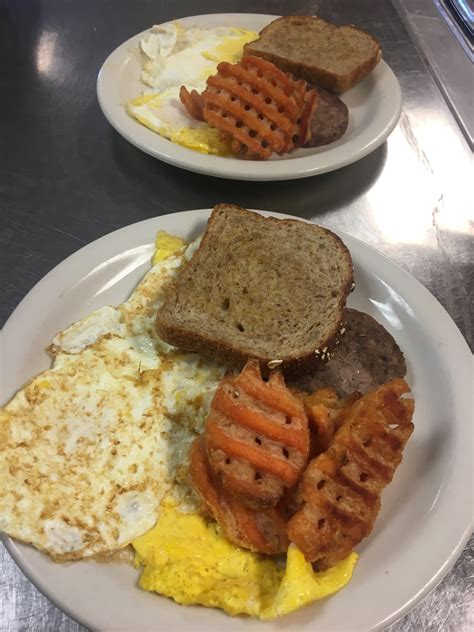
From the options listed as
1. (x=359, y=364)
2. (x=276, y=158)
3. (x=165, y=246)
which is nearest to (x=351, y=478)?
(x=359, y=364)

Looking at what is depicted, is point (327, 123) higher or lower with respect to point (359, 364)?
higher

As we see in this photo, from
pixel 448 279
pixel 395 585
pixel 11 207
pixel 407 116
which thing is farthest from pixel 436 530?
pixel 407 116

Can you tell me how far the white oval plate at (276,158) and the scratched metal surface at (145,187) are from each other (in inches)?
→ 9.0

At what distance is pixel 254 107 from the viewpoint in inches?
106

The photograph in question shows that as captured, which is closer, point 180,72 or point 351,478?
point 351,478

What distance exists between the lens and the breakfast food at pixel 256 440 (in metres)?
1.51

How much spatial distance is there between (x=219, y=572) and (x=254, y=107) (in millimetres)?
2026

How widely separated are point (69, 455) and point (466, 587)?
130 cm

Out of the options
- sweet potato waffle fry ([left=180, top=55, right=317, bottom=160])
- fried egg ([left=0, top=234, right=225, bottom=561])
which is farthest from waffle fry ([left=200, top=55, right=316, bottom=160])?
fried egg ([left=0, top=234, right=225, bottom=561])

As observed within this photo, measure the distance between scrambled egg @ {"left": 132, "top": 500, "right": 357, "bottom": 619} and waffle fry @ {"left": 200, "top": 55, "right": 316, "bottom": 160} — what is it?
68.4 inches

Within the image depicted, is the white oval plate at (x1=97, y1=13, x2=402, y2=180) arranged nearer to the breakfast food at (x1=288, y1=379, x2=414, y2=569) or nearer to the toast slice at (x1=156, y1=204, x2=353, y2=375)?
the toast slice at (x1=156, y1=204, x2=353, y2=375)

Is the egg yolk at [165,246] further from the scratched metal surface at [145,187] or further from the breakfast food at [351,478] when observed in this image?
the breakfast food at [351,478]

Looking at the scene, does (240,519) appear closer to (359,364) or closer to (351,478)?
(351,478)

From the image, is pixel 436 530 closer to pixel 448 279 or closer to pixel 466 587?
pixel 466 587
